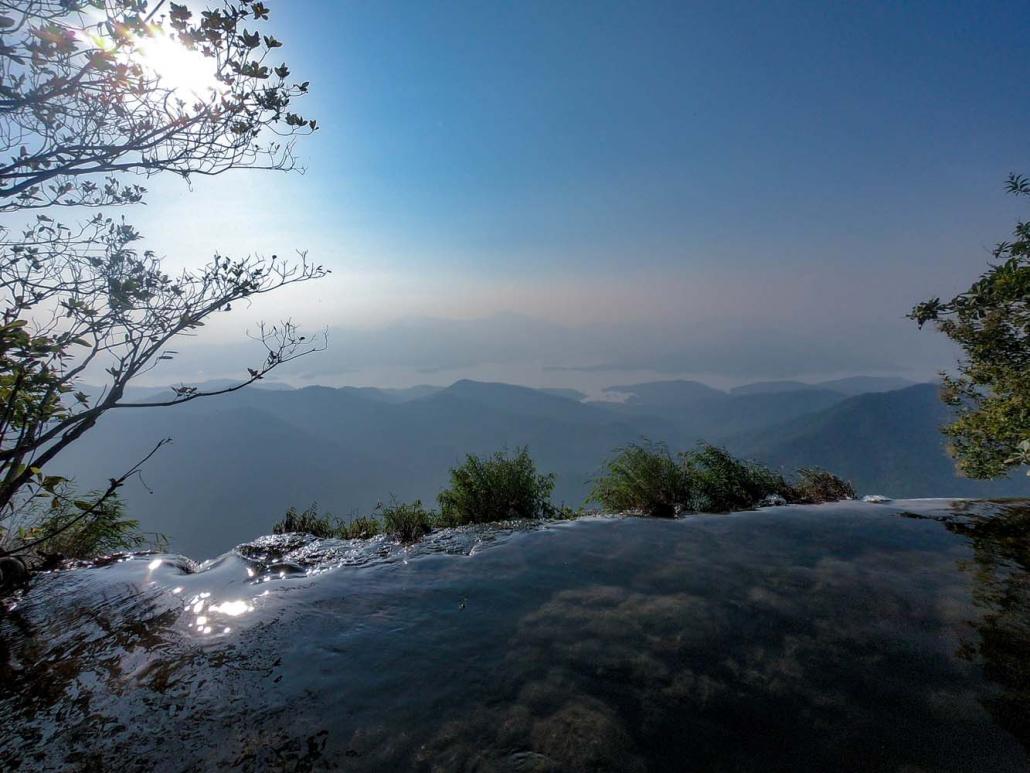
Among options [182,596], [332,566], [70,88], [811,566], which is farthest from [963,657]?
[70,88]

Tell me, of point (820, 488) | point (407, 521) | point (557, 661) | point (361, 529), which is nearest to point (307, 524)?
point (361, 529)

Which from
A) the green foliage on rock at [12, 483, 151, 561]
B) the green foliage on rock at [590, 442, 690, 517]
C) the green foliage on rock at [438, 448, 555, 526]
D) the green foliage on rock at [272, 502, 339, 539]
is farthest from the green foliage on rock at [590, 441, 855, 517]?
the green foliage on rock at [12, 483, 151, 561]

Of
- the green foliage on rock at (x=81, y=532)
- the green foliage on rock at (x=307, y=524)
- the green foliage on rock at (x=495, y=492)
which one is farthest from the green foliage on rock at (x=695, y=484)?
the green foliage on rock at (x=81, y=532)

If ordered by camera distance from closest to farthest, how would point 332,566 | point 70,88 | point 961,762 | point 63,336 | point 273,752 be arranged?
1. point 961,762
2. point 273,752
3. point 70,88
4. point 63,336
5. point 332,566

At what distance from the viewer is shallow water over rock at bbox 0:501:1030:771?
3.28m

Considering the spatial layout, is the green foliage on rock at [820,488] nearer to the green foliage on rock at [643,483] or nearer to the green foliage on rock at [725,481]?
the green foliage on rock at [725,481]

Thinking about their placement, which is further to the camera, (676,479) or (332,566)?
(676,479)

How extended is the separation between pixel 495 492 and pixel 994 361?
37.0ft

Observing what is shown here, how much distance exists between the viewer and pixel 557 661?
4254mm

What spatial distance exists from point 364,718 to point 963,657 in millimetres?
5091

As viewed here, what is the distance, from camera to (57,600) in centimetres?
630

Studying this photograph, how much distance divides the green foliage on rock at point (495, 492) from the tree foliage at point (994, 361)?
857 centimetres

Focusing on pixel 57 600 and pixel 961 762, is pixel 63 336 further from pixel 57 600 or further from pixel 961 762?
pixel 961 762

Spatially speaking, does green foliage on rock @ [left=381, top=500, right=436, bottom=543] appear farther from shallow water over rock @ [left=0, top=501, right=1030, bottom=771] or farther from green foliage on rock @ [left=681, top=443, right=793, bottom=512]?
green foliage on rock @ [left=681, top=443, right=793, bottom=512]
